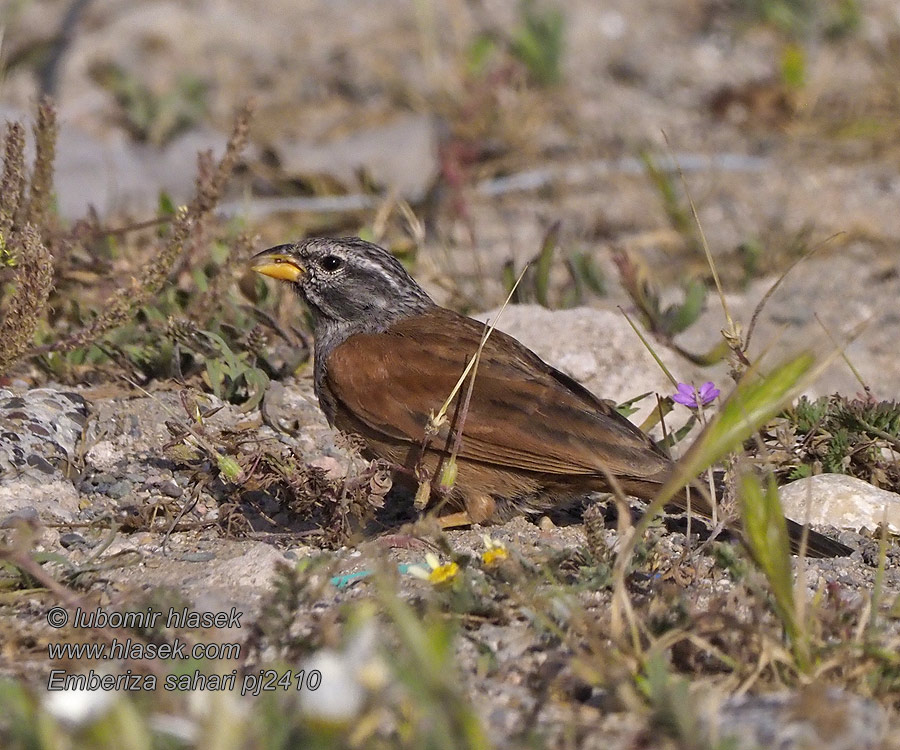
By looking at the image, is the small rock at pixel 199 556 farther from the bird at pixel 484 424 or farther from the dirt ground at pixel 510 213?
the bird at pixel 484 424

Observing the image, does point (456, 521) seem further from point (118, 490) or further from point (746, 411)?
point (746, 411)

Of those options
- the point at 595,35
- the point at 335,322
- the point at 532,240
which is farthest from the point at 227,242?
the point at 595,35

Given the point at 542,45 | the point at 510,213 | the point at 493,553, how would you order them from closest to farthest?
the point at 493,553 < the point at 510,213 < the point at 542,45

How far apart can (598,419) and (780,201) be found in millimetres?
4011

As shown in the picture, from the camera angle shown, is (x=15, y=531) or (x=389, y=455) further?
(x=389, y=455)

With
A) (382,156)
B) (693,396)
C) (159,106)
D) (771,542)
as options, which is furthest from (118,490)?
(159,106)

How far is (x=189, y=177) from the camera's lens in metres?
7.69

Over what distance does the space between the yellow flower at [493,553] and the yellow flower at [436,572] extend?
10 centimetres

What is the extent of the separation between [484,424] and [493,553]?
2.63 feet

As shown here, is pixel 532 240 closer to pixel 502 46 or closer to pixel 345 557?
pixel 502 46

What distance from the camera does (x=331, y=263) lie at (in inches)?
199

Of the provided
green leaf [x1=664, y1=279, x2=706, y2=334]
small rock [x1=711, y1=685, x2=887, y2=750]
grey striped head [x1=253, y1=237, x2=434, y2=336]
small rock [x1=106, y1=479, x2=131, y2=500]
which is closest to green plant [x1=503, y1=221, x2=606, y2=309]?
green leaf [x1=664, y1=279, x2=706, y2=334]

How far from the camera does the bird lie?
13.4ft

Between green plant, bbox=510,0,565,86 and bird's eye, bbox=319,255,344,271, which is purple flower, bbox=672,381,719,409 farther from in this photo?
green plant, bbox=510,0,565,86
